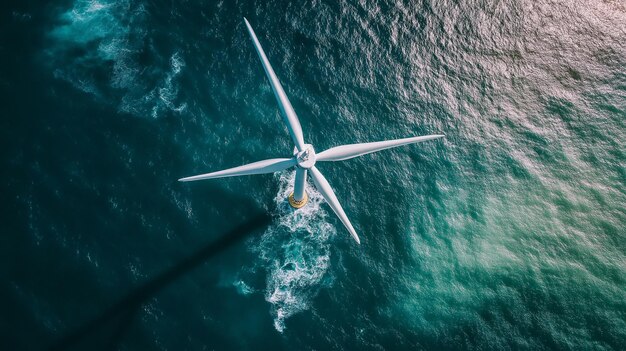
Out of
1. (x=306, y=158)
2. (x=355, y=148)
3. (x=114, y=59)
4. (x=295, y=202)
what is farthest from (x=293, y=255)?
(x=114, y=59)

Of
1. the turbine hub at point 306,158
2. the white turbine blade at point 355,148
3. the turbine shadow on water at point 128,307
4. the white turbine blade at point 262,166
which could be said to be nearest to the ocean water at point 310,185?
the turbine shadow on water at point 128,307

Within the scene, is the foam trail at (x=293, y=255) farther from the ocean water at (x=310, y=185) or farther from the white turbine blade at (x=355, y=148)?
the white turbine blade at (x=355, y=148)

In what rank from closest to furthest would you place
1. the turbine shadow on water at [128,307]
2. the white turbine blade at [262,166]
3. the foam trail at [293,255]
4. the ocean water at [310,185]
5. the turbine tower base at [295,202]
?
1. the white turbine blade at [262,166]
2. the turbine shadow on water at [128,307]
3. the ocean water at [310,185]
4. the foam trail at [293,255]
5. the turbine tower base at [295,202]

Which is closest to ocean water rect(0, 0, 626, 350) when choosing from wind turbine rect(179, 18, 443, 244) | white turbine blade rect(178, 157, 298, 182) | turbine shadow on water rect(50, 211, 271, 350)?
turbine shadow on water rect(50, 211, 271, 350)

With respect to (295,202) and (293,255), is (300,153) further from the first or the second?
(293,255)

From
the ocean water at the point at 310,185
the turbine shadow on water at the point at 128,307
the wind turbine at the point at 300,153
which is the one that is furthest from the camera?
the ocean water at the point at 310,185
